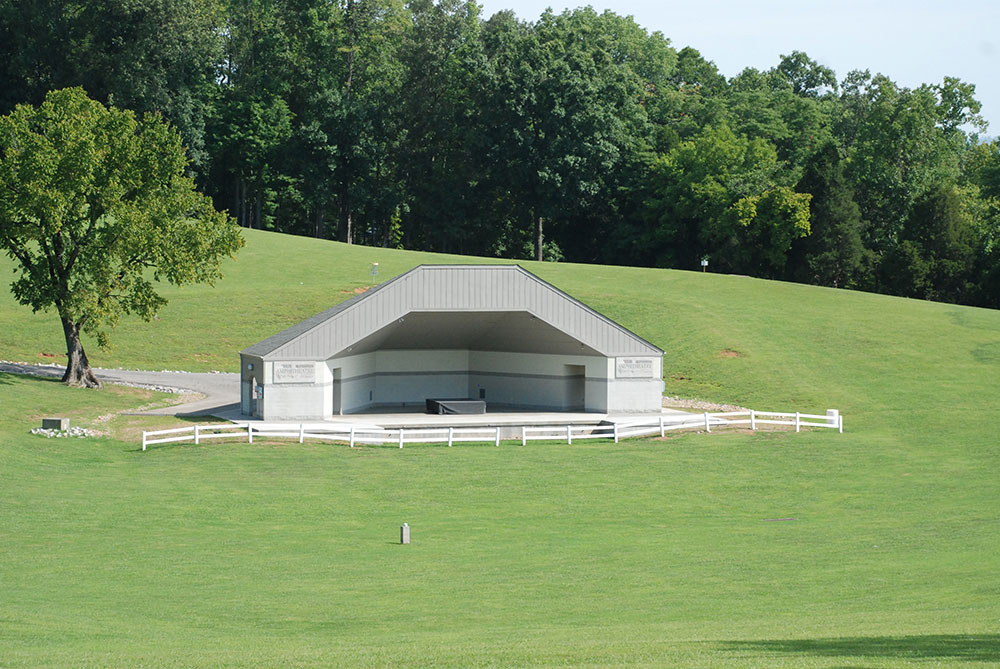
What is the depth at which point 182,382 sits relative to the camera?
57500mm

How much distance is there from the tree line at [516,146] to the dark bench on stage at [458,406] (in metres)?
51.2

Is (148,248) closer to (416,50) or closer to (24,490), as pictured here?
(24,490)

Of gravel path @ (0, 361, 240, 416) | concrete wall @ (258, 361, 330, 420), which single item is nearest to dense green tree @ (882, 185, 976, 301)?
gravel path @ (0, 361, 240, 416)

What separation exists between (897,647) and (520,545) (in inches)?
461

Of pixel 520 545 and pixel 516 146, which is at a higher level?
pixel 516 146

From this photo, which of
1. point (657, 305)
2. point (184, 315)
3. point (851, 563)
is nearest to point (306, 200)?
point (184, 315)

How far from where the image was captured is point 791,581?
2078cm

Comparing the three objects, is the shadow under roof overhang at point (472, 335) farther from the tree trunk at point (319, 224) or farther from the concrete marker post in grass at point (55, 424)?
the tree trunk at point (319, 224)

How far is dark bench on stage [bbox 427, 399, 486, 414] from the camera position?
48.3 m

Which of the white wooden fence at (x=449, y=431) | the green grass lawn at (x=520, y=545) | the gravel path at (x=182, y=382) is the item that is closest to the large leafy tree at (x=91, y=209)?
the gravel path at (x=182, y=382)

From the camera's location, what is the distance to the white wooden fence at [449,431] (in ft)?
134

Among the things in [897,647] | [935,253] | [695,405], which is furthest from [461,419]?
[935,253]

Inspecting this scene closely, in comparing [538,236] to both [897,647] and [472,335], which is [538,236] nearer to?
[472,335]

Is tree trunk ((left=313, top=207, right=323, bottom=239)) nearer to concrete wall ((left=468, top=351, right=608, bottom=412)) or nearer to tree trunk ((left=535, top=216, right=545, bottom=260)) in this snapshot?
tree trunk ((left=535, top=216, right=545, bottom=260))
